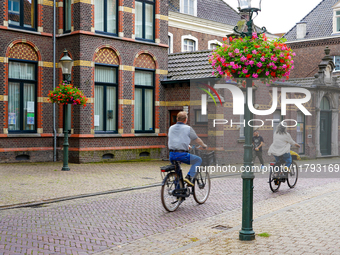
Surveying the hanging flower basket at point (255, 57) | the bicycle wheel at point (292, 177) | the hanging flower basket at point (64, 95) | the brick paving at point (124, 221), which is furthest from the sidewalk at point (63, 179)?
the hanging flower basket at point (255, 57)

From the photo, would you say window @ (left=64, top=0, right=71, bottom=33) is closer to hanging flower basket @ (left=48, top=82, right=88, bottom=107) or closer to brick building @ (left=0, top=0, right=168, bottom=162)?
brick building @ (left=0, top=0, right=168, bottom=162)

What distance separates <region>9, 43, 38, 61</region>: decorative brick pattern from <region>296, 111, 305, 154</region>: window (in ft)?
47.5

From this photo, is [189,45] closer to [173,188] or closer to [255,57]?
[173,188]

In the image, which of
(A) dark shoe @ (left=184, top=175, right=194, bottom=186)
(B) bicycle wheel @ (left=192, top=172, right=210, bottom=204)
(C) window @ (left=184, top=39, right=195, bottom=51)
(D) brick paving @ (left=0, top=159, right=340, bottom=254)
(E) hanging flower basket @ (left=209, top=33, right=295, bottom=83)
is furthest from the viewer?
(C) window @ (left=184, top=39, right=195, bottom=51)

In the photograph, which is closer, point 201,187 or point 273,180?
point 201,187

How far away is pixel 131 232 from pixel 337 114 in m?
22.0

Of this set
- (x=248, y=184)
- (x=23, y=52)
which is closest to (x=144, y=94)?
(x=23, y=52)

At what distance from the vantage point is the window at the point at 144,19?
66.0 feet

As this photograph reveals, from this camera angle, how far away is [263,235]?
629cm

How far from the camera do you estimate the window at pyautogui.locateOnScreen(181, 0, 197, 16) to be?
1109 inches

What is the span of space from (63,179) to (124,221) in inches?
230

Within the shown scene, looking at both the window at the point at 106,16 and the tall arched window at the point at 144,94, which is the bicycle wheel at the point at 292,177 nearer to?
the tall arched window at the point at 144,94

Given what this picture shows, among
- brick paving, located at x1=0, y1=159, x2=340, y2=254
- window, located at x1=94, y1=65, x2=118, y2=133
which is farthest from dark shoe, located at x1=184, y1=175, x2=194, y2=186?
window, located at x1=94, y1=65, x2=118, y2=133

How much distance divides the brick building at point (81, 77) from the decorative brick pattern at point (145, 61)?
0.05m
